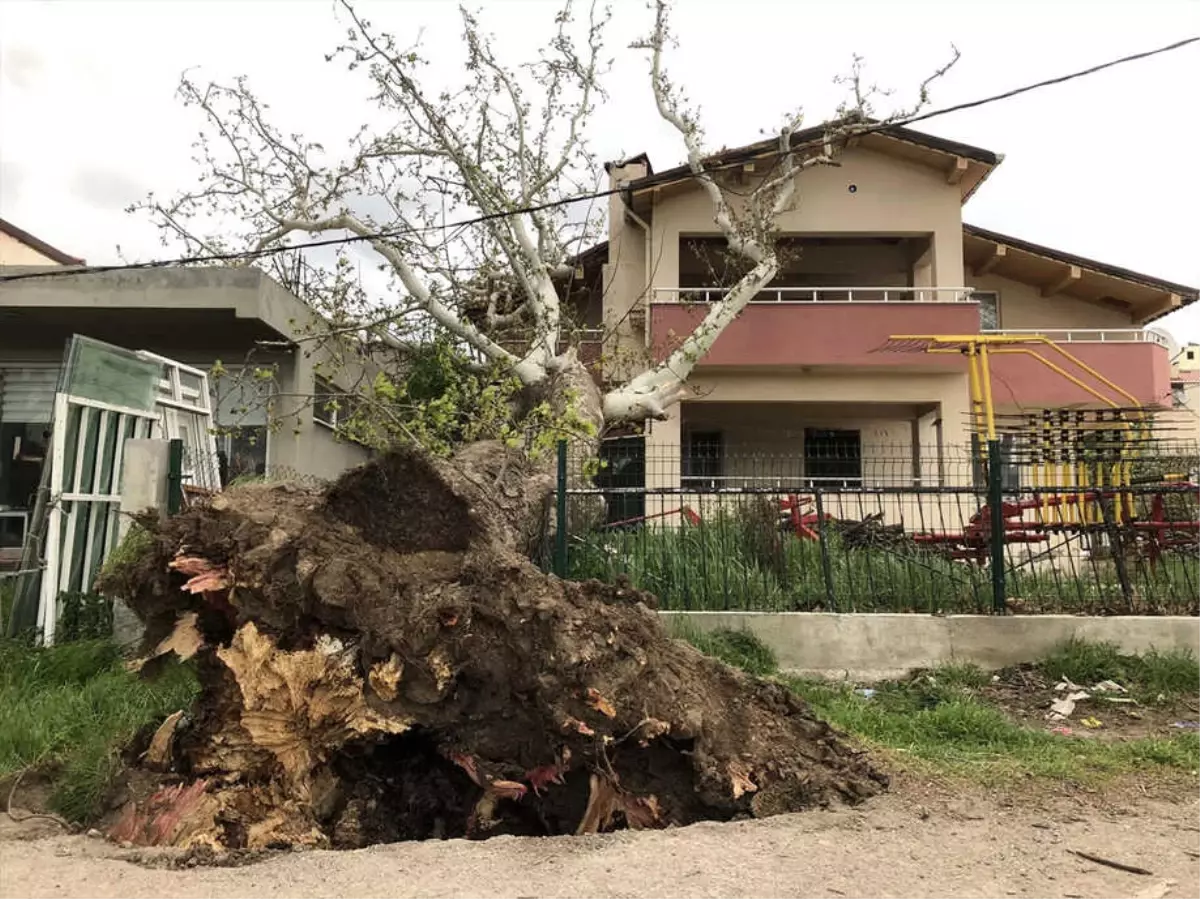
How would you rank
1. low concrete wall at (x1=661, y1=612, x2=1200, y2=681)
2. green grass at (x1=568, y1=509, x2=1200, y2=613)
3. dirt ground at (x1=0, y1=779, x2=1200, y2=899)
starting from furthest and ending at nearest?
1. green grass at (x1=568, y1=509, x2=1200, y2=613)
2. low concrete wall at (x1=661, y1=612, x2=1200, y2=681)
3. dirt ground at (x1=0, y1=779, x2=1200, y2=899)

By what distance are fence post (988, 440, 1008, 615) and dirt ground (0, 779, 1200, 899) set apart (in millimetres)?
3186

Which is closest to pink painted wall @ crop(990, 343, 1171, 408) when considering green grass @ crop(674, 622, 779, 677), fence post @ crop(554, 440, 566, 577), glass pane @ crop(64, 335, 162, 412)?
green grass @ crop(674, 622, 779, 677)

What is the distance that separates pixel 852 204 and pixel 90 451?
43.9 feet

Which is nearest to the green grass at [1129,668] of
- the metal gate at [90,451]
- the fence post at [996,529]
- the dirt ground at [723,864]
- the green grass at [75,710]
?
the fence post at [996,529]

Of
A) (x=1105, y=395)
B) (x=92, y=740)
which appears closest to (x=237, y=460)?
(x=92, y=740)

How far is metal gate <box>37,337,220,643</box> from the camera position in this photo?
6.71 meters

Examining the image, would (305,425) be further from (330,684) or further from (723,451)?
(330,684)

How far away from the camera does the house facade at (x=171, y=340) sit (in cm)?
1101

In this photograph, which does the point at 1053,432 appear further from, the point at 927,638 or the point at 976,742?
the point at 976,742

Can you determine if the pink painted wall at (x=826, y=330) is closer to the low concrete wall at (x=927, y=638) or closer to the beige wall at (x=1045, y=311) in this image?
the beige wall at (x=1045, y=311)

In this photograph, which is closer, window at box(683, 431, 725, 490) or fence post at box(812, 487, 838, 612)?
fence post at box(812, 487, 838, 612)

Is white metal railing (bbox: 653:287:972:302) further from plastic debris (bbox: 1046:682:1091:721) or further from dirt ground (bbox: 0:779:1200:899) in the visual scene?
dirt ground (bbox: 0:779:1200:899)

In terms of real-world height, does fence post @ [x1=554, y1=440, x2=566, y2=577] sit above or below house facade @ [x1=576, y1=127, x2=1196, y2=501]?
below

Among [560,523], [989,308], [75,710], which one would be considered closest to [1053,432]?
[989,308]
